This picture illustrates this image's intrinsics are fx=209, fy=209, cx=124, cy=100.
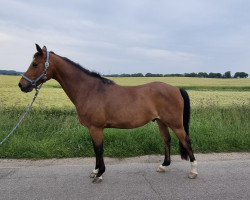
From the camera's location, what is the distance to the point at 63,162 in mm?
4230

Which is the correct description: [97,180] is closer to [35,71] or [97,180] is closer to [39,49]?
[35,71]

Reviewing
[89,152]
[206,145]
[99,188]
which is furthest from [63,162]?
[206,145]

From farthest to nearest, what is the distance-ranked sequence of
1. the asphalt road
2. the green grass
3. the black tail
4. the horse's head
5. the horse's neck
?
1. the green grass
2. the black tail
3. the horse's neck
4. the horse's head
5. the asphalt road

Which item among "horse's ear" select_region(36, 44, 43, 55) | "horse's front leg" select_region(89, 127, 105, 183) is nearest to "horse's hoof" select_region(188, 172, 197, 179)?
"horse's front leg" select_region(89, 127, 105, 183)

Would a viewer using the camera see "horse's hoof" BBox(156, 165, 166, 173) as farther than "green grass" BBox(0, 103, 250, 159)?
No

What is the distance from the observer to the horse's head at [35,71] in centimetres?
341

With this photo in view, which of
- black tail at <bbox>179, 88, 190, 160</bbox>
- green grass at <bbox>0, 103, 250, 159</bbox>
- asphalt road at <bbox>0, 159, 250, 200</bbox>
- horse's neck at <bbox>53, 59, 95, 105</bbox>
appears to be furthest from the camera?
green grass at <bbox>0, 103, 250, 159</bbox>

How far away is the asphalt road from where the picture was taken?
3000 mm

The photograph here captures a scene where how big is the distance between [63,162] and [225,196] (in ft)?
9.69

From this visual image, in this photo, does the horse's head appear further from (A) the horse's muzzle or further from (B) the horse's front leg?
(B) the horse's front leg

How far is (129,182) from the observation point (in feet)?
11.1

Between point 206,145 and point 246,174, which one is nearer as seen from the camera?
point 246,174

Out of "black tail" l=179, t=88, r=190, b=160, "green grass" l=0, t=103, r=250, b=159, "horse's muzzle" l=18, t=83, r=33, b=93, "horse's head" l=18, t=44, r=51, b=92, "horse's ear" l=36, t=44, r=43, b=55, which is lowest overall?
"green grass" l=0, t=103, r=250, b=159

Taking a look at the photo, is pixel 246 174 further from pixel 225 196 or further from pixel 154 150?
pixel 154 150
